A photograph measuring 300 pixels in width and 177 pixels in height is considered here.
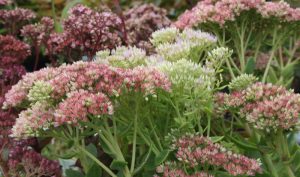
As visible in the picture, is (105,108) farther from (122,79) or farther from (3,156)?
(3,156)

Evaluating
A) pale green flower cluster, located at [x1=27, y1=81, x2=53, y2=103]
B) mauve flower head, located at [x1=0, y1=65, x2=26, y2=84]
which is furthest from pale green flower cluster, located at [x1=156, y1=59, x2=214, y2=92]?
mauve flower head, located at [x1=0, y1=65, x2=26, y2=84]

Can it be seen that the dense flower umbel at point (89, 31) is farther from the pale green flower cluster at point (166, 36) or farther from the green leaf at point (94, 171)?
the green leaf at point (94, 171)

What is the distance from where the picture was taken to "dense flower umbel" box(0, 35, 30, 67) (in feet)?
6.86

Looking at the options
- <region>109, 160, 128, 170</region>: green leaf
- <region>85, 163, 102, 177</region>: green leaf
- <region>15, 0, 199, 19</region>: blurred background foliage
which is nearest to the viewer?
<region>109, 160, 128, 170</region>: green leaf

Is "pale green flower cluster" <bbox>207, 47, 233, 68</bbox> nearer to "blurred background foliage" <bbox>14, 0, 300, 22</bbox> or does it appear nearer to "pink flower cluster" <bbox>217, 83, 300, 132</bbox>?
"pink flower cluster" <bbox>217, 83, 300, 132</bbox>

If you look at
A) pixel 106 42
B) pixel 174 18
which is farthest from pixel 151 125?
pixel 174 18

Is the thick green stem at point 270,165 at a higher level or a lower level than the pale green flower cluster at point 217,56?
lower

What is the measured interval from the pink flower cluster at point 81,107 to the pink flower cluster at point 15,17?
1.10 metres

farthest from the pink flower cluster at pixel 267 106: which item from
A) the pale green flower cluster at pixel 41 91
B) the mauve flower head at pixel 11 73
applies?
the mauve flower head at pixel 11 73

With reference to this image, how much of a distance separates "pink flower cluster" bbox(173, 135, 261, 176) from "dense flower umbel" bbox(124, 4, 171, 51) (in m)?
0.97

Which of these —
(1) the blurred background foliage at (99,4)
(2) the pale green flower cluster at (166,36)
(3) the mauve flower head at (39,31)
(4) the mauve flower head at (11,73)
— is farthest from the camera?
(1) the blurred background foliage at (99,4)

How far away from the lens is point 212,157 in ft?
4.71

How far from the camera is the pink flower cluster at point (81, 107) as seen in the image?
1.36 m

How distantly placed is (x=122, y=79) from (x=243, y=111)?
13.5 inches
